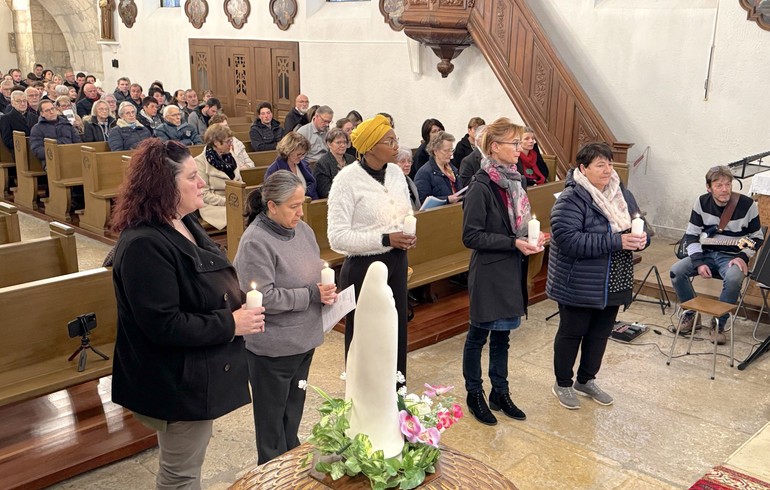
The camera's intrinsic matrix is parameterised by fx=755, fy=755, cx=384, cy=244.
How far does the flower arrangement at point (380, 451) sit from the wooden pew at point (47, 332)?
83.9 inches

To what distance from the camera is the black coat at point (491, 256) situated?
3.91 metres

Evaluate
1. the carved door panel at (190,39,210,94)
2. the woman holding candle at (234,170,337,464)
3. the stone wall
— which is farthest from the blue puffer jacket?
the stone wall

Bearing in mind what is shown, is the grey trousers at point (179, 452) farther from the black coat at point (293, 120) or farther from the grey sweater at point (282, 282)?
the black coat at point (293, 120)

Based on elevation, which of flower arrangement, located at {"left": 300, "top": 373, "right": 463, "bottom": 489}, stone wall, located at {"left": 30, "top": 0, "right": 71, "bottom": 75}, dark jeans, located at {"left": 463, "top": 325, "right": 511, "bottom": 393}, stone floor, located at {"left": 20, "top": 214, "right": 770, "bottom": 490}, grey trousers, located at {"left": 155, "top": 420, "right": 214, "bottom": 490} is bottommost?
stone floor, located at {"left": 20, "top": 214, "right": 770, "bottom": 490}

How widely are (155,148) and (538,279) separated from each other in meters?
4.98

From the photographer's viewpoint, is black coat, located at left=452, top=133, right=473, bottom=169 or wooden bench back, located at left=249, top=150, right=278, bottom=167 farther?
wooden bench back, located at left=249, top=150, right=278, bottom=167

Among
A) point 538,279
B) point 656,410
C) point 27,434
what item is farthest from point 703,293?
point 27,434

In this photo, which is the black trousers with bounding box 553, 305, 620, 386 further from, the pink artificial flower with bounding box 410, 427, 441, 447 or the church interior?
the pink artificial flower with bounding box 410, 427, 441, 447

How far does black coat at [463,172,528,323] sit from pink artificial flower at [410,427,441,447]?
6.18ft

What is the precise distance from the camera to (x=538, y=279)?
22.7ft

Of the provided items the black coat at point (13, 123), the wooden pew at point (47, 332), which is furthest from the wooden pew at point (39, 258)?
the black coat at point (13, 123)

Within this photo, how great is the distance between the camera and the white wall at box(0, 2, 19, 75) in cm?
2003

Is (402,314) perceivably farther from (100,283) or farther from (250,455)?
(100,283)

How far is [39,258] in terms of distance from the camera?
14.2ft
